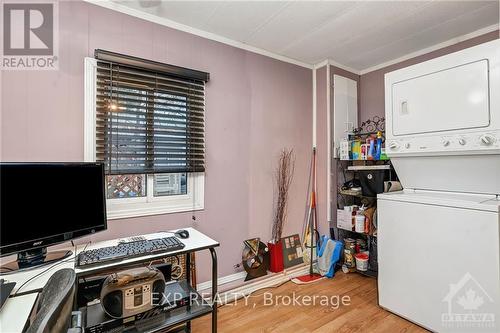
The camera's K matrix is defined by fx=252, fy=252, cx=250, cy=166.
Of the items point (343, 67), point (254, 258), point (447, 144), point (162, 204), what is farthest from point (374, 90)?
point (162, 204)

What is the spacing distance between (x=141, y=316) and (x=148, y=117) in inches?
53.6

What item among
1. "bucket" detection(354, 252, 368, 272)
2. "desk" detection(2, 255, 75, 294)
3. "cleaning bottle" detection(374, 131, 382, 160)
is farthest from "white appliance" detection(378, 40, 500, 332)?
"desk" detection(2, 255, 75, 294)

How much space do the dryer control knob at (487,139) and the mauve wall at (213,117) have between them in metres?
1.60

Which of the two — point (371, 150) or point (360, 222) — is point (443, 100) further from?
point (360, 222)

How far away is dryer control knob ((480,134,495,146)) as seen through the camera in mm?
1542

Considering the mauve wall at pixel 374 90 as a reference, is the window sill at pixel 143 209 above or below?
below

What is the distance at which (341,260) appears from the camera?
113 inches

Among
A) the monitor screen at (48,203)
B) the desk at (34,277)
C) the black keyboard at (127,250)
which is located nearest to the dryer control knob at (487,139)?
the black keyboard at (127,250)

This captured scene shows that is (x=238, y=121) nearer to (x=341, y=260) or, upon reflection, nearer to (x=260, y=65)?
(x=260, y=65)

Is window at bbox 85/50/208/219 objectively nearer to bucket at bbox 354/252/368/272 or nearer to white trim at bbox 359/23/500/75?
bucket at bbox 354/252/368/272

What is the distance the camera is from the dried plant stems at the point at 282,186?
2.69 metres

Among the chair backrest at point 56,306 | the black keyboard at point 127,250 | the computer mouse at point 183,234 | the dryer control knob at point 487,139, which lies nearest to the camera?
the chair backrest at point 56,306

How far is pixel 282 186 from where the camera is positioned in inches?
108

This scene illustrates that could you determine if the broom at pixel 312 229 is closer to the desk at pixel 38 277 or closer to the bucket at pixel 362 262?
the bucket at pixel 362 262
